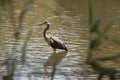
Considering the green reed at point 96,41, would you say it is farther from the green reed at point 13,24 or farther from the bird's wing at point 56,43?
the bird's wing at point 56,43

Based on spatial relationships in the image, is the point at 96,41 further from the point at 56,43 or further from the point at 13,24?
the point at 56,43

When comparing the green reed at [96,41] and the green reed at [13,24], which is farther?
the green reed at [13,24]

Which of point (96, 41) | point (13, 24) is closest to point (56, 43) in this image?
point (13, 24)

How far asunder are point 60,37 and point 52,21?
2203 mm

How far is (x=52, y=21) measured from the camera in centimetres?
1288

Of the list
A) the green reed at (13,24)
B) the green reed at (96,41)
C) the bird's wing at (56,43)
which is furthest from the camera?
the bird's wing at (56,43)

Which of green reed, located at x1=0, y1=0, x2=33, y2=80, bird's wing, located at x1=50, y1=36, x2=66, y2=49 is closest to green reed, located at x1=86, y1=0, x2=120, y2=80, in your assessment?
green reed, located at x1=0, y1=0, x2=33, y2=80

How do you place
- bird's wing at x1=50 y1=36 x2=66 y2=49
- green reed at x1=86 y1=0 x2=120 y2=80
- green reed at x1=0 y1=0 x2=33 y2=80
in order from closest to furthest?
green reed at x1=86 y1=0 x2=120 y2=80
green reed at x1=0 y1=0 x2=33 y2=80
bird's wing at x1=50 y1=36 x2=66 y2=49

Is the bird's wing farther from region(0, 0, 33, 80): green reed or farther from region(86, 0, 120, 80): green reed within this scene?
region(86, 0, 120, 80): green reed

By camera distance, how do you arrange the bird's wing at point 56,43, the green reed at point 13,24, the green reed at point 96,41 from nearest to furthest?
the green reed at point 96,41 → the green reed at point 13,24 → the bird's wing at point 56,43

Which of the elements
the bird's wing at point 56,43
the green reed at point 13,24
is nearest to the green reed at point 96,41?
the green reed at point 13,24

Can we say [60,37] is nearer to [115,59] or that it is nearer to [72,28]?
[72,28]

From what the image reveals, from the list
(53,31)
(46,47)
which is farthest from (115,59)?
(53,31)

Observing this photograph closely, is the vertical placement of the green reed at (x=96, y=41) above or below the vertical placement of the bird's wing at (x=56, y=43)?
above
